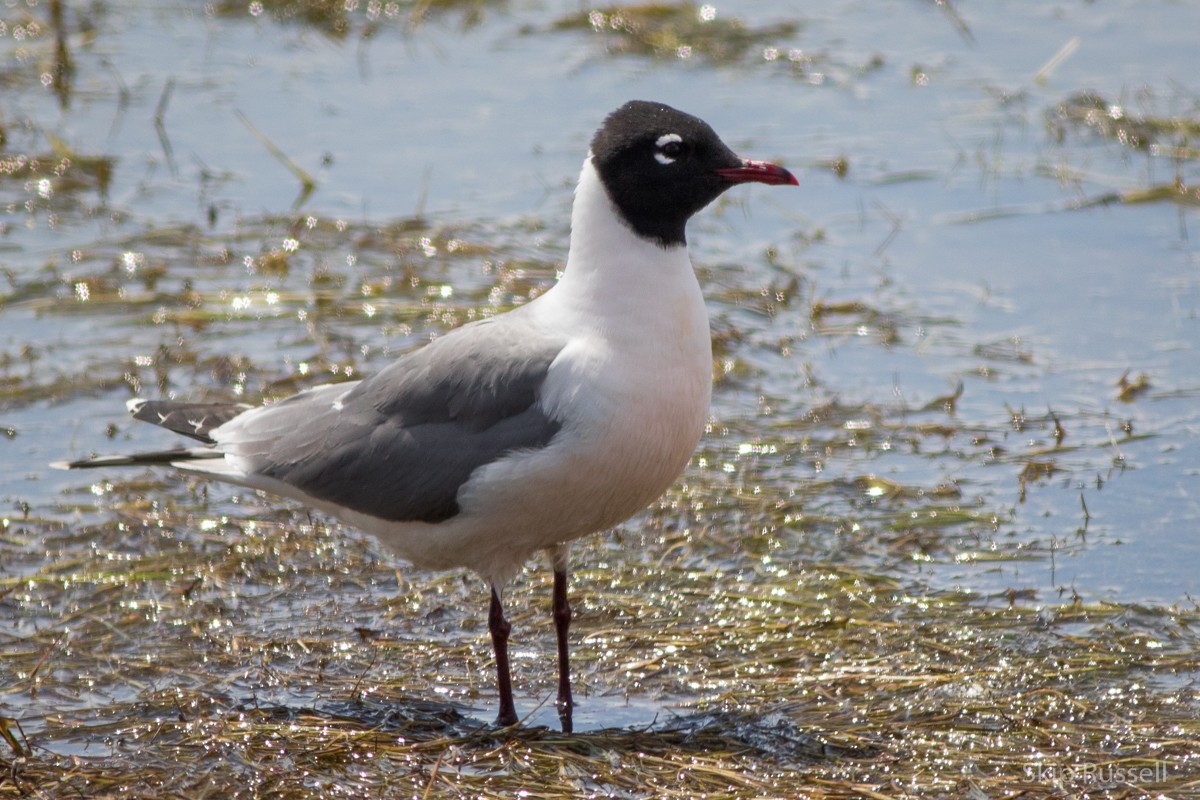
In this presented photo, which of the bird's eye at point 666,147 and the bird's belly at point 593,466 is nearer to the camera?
the bird's belly at point 593,466

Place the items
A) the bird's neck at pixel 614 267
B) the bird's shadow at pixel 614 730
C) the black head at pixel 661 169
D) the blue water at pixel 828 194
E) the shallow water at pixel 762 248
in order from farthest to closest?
the blue water at pixel 828 194, the shallow water at pixel 762 248, the black head at pixel 661 169, the bird's neck at pixel 614 267, the bird's shadow at pixel 614 730

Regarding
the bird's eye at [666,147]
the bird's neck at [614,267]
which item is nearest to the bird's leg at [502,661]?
the bird's neck at [614,267]

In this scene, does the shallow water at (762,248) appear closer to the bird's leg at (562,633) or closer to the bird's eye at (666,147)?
the bird's leg at (562,633)

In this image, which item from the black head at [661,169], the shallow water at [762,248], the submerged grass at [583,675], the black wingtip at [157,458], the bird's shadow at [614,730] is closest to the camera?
the submerged grass at [583,675]

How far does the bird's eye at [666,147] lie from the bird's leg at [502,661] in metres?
1.50

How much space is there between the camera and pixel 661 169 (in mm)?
5441

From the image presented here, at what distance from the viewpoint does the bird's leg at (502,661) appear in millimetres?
5434

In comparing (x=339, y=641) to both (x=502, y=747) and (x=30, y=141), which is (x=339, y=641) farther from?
(x=30, y=141)

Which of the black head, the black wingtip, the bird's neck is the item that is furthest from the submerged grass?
the black head

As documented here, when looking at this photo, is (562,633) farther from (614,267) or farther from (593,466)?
(614,267)

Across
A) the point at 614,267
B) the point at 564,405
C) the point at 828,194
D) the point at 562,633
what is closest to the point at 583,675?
the point at 562,633

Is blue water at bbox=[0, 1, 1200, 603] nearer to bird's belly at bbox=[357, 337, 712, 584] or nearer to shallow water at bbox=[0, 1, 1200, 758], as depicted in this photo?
shallow water at bbox=[0, 1, 1200, 758]

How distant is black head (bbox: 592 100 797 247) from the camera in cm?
543

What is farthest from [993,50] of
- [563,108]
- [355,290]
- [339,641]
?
[339,641]
